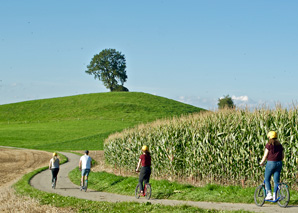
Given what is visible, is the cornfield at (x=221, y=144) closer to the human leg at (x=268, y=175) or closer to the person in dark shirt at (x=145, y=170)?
the human leg at (x=268, y=175)

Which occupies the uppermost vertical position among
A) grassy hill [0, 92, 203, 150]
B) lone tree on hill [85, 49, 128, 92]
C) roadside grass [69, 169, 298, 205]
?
lone tree on hill [85, 49, 128, 92]

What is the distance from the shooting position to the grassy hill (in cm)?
6990

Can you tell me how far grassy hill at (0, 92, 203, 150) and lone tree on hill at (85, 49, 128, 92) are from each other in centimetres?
1767

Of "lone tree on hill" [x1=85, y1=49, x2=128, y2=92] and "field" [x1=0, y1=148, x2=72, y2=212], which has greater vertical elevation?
"lone tree on hill" [x1=85, y1=49, x2=128, y2=92]

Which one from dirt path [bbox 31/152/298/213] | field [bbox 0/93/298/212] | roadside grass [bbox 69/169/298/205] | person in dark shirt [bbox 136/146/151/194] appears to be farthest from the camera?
field [bbox 0/93/298/212]

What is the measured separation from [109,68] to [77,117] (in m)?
53.0

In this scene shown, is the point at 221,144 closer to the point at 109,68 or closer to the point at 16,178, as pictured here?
the point at 16,178

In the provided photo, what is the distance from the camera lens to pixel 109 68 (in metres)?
150

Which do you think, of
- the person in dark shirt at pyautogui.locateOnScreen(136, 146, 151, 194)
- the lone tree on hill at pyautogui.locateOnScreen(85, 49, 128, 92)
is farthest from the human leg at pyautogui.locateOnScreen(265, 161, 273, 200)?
the lone tree on hill at pyautogui.locateOnScreen(85, 49, 128, 92)

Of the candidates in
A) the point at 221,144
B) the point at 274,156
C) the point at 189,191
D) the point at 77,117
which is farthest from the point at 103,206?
the point at 77,117

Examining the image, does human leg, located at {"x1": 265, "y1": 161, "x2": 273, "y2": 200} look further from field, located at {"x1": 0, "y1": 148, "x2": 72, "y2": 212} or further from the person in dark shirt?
field, located at {"x1": 0, "y1": 148, "x2": 72, "y2": 212}

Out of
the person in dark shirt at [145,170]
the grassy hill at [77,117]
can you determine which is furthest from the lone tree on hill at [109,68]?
the person in dark shirt at [145,170]

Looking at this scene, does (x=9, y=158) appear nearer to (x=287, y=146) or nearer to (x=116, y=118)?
(x=287, y=146)

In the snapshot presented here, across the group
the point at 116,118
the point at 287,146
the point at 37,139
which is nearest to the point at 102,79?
the point at 116,118
